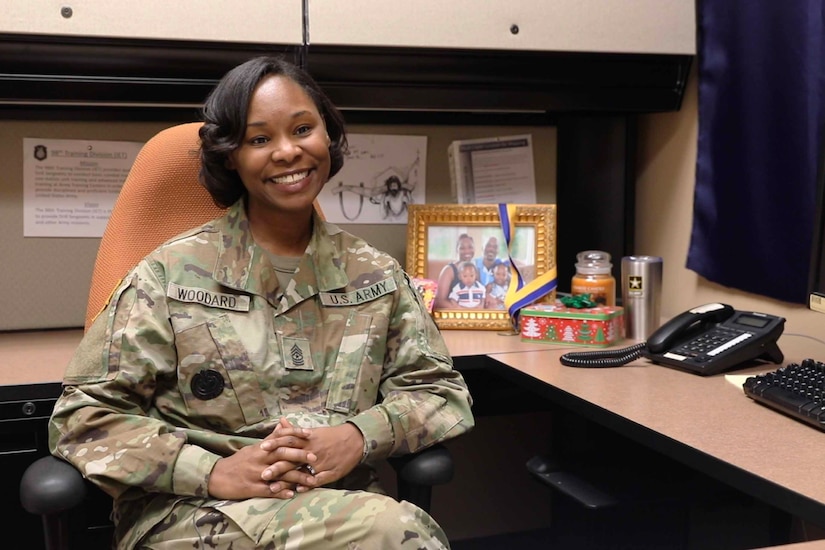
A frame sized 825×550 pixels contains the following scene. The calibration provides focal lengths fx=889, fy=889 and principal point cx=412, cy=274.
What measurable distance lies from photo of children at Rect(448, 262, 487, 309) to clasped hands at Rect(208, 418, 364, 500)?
706 mm

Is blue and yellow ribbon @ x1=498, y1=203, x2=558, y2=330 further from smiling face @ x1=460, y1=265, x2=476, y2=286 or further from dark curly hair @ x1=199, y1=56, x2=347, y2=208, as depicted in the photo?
dark curly hair @ x1=199, y1=56, x2=347, y2=208

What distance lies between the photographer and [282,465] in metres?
1.20

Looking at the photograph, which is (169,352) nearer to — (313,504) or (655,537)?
(313,504)

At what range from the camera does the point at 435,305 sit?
75.5 inches

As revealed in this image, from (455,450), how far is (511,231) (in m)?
0.59

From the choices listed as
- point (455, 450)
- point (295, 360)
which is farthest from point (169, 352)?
point (455, 450)

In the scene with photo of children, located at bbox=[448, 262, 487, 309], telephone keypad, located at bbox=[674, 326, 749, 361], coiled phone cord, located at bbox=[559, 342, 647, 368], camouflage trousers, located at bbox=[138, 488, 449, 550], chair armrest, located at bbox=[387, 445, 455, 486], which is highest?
photo of children, located at bbox=[448, 262, 487, 309]

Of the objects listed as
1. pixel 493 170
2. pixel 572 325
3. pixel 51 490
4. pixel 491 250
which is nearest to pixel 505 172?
pixel 493 170

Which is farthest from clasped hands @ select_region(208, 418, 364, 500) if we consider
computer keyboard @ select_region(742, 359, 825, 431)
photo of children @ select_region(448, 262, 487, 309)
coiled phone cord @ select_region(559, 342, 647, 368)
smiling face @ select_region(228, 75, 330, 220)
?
photo of children @ select_region(448, 262, 487, 309)

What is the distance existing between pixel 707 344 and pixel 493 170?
0.72 metres

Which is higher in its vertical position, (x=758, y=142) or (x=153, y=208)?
(x=758, y=142)

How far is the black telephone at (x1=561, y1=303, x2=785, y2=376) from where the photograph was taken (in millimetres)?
1490

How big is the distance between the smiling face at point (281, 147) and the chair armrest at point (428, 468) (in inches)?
16.6

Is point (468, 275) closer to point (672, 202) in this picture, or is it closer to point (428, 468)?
point (672, 202)
